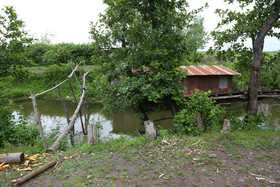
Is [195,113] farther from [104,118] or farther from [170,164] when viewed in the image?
[104,118]

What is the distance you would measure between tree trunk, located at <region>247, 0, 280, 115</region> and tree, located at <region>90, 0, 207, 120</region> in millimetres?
2433

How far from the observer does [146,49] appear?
638 cm

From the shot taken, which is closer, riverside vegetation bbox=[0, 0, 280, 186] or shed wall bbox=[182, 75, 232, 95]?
riverside vegetation bbox=[0, 0, 280, 186]

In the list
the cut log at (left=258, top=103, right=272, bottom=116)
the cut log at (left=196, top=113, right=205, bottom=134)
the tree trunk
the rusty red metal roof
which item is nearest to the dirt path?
the cut log at (left=196, top=113, right=205, bottom=134)

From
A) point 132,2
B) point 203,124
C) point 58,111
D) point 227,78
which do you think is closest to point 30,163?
point 203,124

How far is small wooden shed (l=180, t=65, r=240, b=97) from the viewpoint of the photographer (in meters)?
12.7

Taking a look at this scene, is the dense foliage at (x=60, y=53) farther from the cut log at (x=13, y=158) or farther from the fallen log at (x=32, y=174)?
the fallen log at (x=32, y=174)

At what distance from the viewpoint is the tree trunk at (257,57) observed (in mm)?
6625

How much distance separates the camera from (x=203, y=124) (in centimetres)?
632

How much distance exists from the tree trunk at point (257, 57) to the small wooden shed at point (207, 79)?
476 cm

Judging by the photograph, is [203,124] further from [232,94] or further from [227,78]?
[227,78]

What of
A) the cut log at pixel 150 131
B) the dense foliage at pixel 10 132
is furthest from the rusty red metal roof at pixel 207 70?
the dense foliage at pixel 10 132

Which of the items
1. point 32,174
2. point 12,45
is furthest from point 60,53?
point 32,174

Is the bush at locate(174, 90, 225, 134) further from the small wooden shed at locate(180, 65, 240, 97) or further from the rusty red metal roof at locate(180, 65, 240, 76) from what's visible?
the small wooden shed at locate(180, 65, 240, 97)
